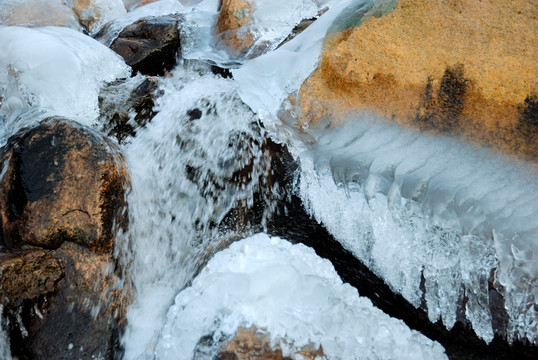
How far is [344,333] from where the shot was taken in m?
2.24

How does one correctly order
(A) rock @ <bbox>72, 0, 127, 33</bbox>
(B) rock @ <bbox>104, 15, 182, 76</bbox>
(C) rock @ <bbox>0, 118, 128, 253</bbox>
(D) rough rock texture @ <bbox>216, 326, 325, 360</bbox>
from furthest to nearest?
(A) rock @ <bbox>72, 0, 127, 33</bbox>
(B) rock @ <bbox>104, 15, 182, 76</bbox>
(C) rock @ <bbox>0, 118, 128, 253</bbox>
(D) rough rock texture @ <bbox>216, 326, 325, 360</bbox>

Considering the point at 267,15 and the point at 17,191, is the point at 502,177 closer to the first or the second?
the point at 17,191

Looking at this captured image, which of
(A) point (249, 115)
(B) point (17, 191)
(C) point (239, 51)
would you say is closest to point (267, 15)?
(C) point (239, 51)

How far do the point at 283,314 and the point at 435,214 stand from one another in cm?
101

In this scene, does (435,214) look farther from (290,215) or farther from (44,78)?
(44,78)

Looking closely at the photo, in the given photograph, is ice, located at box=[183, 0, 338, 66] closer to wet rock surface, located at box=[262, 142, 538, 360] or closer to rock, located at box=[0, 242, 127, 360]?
wet rock surface, located at box=[262, 142, 538, 360]

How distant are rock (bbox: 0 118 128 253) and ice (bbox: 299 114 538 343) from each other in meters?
1.33

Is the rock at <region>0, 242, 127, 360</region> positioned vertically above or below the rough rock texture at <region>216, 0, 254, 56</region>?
below

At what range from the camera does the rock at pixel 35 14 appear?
4938 mm

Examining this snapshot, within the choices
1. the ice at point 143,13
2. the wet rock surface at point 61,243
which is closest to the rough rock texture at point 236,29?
the ice at point 143,13

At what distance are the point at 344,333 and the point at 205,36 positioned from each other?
12.0 ft

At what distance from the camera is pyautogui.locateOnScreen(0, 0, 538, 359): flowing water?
87.7 inches

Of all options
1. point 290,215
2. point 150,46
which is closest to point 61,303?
point 290,215

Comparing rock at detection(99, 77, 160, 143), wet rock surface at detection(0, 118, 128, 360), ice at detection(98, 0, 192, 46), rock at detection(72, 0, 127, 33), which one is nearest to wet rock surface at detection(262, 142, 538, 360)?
wet rock surface at detection(0, 118, 128, 360)
